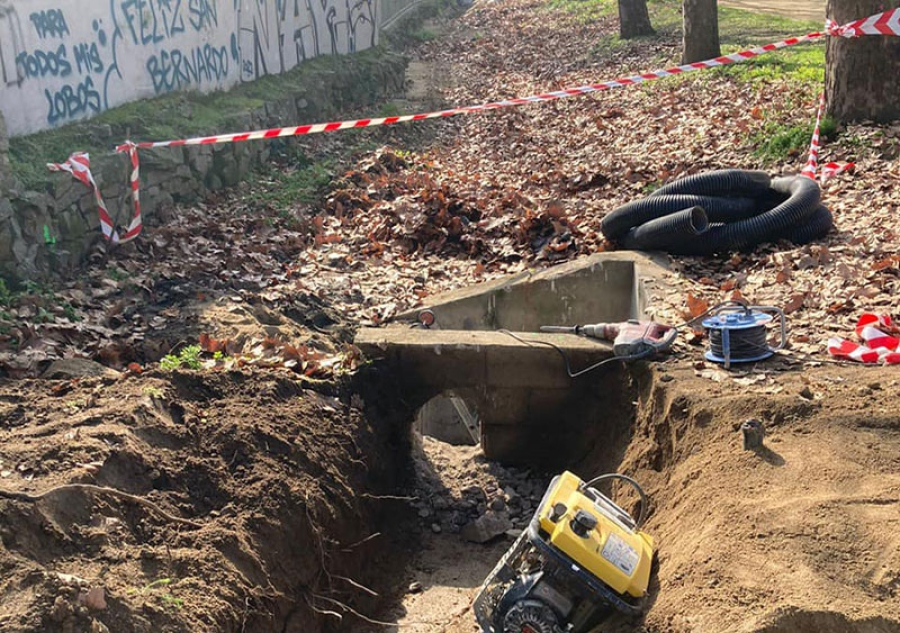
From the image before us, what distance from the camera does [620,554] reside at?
4453 mm

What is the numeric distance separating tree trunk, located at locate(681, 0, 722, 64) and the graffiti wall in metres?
6.79

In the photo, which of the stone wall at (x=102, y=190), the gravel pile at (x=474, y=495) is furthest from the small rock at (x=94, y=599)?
the stone wall at (x=102, y=190)

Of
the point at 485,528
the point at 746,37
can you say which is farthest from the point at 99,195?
the point at 746,37

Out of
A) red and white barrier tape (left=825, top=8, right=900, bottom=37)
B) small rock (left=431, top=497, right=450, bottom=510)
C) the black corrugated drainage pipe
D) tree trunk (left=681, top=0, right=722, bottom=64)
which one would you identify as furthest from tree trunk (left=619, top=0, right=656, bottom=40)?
small rock (left=431, top=497, right=450, bottom=510)

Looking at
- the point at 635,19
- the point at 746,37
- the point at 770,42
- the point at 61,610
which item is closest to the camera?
the point at 61,610

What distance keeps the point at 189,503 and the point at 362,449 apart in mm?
1650

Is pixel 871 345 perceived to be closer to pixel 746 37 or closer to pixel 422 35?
pixel 746 37

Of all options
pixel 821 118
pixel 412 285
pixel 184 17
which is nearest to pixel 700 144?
pixel 821 118

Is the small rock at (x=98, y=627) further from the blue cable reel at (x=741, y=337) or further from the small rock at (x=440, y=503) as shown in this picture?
the blue cable reel at (x=741, y=337)

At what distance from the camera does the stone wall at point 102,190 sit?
8.15 meters

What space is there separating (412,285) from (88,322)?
289 cm

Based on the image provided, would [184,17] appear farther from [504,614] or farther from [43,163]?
[504,614]

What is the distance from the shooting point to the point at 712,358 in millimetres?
6125

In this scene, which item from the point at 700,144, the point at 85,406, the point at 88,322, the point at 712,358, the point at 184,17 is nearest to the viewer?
the point at 85,406
